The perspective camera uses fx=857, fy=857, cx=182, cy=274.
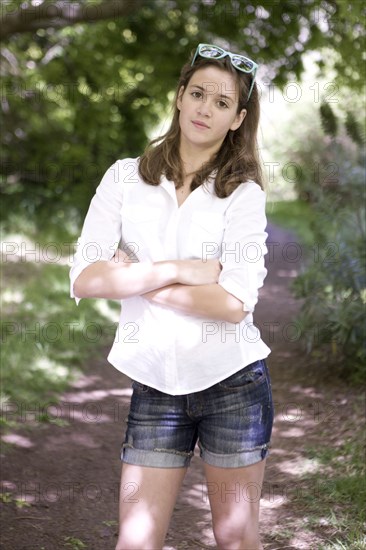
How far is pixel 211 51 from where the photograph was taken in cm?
275

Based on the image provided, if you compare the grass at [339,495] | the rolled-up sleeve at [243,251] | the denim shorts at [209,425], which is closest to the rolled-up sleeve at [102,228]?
the rolled-up sleeve at [243,251]

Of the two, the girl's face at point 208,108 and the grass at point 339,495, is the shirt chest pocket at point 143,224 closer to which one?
the girl's face at point 208,108

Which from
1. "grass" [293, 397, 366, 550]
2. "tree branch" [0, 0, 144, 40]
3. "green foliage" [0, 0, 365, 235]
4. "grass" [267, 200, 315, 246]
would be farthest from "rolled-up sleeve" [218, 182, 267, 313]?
"grass" [267, 200, 315, 246]

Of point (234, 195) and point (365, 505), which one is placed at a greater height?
point (234, 195)

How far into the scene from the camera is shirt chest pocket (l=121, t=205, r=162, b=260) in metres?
2.63

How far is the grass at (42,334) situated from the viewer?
620cm

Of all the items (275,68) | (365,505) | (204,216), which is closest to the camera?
(204,216)

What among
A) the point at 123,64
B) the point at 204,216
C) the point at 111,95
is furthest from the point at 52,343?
the point at 111,95

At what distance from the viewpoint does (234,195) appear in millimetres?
2629

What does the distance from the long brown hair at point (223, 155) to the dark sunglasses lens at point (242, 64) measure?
2 cm

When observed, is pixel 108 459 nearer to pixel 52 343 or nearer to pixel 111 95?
pixel 52 343

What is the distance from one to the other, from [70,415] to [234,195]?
353 cm

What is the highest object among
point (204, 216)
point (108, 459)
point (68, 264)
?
point (204, 216)

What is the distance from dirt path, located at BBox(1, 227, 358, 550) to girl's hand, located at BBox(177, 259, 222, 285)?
0.63 metres
